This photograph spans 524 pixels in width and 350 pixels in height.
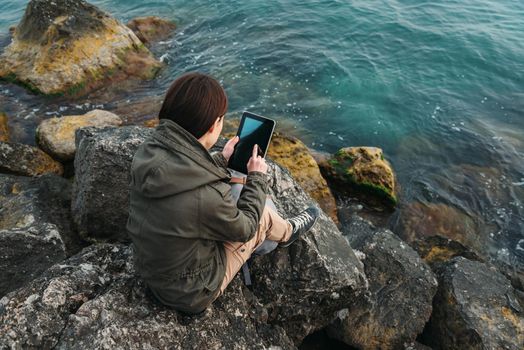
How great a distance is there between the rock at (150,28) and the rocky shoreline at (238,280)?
10.7 metres

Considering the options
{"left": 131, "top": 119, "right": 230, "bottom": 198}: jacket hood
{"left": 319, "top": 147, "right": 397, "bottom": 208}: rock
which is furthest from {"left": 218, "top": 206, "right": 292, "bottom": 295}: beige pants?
{"left": 319, "top": 147, "right": 397, "bottom": 208}: rock

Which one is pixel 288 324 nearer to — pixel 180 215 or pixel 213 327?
pixel 213 327

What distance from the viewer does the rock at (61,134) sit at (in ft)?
30.6

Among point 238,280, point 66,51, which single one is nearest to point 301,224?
point 238,280

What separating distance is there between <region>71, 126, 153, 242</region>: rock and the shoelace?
2.62 meters

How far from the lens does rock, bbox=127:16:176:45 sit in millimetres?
18578

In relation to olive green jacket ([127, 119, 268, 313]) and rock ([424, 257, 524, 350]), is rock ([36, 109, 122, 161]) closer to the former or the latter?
olive green jacket ([127, 119, 268, 313])

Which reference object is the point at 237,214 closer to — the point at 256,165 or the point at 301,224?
the point at 256,165

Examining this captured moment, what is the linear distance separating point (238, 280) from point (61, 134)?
721 cm

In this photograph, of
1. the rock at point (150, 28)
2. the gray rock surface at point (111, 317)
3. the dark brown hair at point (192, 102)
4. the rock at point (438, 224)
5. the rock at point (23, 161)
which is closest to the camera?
the dark brown hair at point (192, 102)

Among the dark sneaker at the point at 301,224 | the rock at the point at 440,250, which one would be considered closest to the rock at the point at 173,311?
the dark sneaker at the point at 301,224

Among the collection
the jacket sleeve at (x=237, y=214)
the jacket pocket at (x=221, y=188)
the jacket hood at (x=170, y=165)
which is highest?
the jacket hood at (x=170, y=165)

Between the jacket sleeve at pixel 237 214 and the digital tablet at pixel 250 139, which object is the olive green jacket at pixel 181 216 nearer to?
the jacket sleeve at pixel 237 214

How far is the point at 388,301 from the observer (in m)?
6.10
